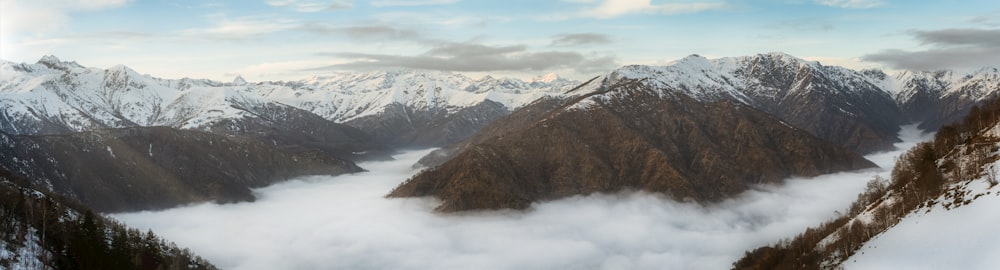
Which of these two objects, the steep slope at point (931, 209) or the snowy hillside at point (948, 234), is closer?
the snowy hillside at point (948, 234)

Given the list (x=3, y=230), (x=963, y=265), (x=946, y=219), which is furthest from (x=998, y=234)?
(x=3, y=230)

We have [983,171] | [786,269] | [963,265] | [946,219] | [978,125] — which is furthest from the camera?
[978,125]

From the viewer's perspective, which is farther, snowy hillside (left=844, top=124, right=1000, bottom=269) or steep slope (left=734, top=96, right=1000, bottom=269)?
steep slope (left=734, top=96, right=1000, bottom=269)

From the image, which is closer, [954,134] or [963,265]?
[963,265]

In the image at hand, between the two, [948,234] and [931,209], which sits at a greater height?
[931,209]

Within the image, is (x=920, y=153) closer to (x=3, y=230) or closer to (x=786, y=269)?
(x=786, y=269)

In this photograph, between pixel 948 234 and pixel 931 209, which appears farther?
pixel 931 209

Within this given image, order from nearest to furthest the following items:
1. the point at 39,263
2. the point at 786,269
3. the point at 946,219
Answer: the point at 946,219 < the point at 786,269 < the point at 39,263

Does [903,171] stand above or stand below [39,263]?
above
